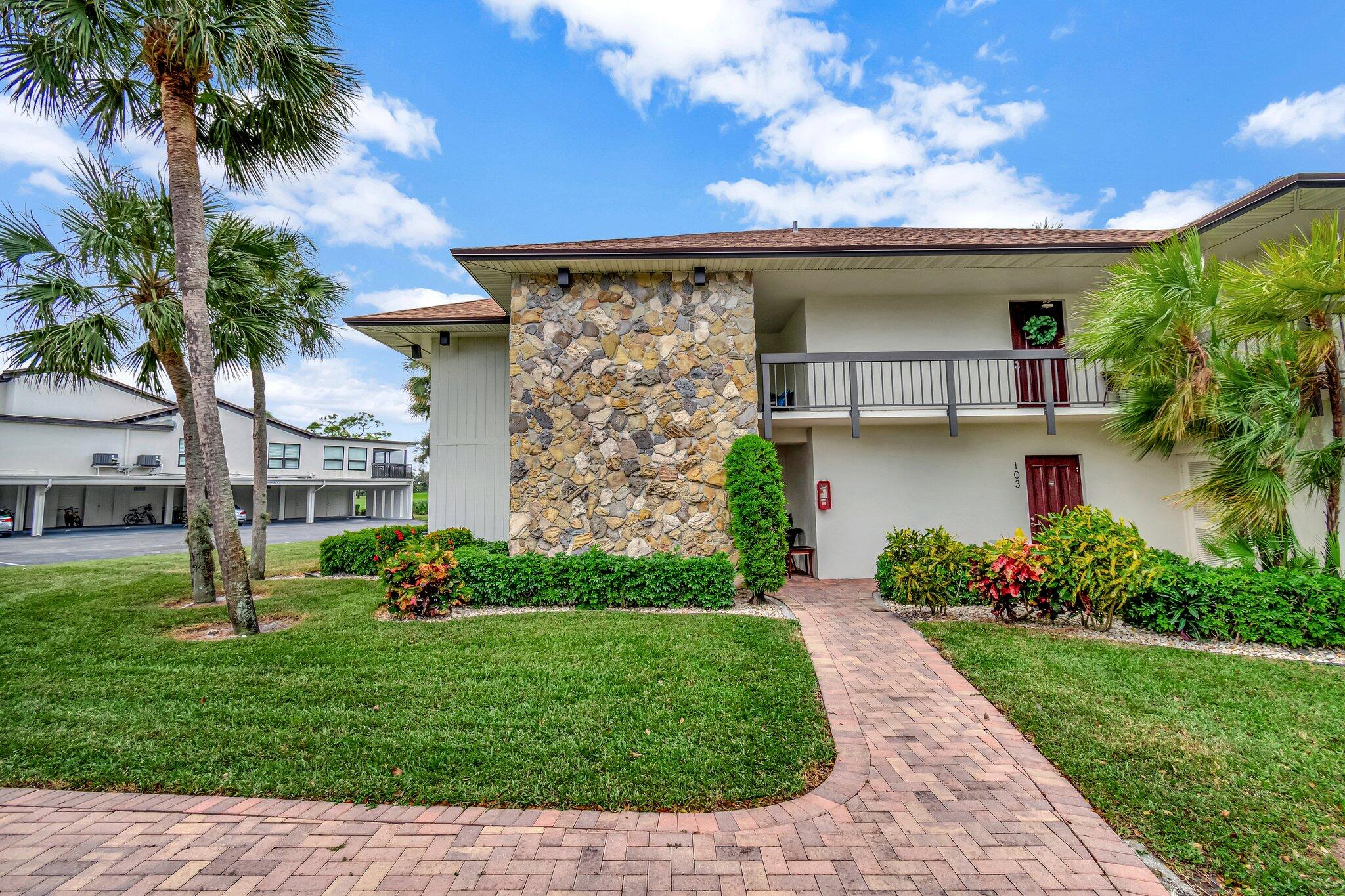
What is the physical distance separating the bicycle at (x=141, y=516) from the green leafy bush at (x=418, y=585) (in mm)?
32776

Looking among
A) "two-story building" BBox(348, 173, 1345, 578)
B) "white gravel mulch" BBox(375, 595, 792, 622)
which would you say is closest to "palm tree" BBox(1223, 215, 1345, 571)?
"two-story building" BBox(348, 173, 1345, 578)

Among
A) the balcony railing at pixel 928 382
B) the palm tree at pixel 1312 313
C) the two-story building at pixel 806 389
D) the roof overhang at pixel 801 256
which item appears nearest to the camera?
the palm tree at pixel 1312 313

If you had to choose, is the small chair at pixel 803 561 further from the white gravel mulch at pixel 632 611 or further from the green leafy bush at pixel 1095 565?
the green leafy bush at pixel 1095 565

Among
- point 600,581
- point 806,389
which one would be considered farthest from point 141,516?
point 806,389

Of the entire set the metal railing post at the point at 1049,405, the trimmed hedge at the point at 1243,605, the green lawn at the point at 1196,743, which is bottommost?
the green lawn at the point at 1196,743

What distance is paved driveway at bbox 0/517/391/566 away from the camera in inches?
615

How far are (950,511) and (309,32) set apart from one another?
12014 millimetres

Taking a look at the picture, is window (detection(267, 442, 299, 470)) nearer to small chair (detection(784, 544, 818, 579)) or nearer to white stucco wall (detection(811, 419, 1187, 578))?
small chair (detection(784, 544, 818, 579))

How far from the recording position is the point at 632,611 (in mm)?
7020

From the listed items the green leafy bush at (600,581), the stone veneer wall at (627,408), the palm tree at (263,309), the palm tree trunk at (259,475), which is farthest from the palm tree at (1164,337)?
the palm tree trunk at (259,475)

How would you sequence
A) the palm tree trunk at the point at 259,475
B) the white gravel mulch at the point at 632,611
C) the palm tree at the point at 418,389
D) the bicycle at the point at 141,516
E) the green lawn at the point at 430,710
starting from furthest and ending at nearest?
1. the bicycle at the point at 141,516
2. the palm tree at the point at 418,389
3. the palm tree trunk at the point at 259,475
4. the white gravel mulch at the point at 632,611
5. the green lawn at the point at 430,710

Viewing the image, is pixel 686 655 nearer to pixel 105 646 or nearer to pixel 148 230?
pixel 105 646

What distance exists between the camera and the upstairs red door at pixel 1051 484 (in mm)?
9734

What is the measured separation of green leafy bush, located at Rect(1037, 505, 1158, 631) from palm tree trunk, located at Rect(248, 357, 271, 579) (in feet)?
39.7
